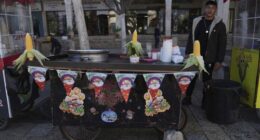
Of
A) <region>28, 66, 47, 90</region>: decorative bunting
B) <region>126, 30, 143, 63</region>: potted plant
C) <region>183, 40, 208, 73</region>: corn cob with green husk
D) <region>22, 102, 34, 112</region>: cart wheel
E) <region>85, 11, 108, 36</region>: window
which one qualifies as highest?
<region>85, 11, 108, 36</region>: window

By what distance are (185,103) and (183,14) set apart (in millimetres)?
14404

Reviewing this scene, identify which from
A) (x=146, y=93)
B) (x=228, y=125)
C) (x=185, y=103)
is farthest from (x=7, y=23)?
(x=228, y=125)

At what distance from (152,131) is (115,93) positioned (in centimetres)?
102

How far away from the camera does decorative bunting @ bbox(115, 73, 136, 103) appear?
2796mm

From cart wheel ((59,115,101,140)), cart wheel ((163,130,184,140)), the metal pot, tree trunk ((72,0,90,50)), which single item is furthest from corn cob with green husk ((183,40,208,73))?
tree trunk ((72,0,90,50))

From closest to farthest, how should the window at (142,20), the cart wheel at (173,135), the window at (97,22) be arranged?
the cart wheel at (173,135), the window at (142,20), the window at (97,22)

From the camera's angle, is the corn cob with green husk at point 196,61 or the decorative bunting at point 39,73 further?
the decorative bunting at point 39,73

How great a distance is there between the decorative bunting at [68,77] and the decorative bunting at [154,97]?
80cm

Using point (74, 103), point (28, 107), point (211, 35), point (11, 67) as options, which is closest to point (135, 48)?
point (74, 103)

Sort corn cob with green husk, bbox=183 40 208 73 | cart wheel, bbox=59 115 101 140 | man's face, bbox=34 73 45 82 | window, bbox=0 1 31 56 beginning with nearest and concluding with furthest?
corn cob with green husk, bbox=183 40 208 73 < man's face, bbox=34 73 45 82 < cart wheel, bbox=59 115 101 140 < window, bbox=0 1 31 56

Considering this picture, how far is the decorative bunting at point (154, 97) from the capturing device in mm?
2795

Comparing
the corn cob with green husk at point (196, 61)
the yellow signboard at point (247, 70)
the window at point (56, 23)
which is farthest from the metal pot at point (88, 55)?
the window at point (56, 23)

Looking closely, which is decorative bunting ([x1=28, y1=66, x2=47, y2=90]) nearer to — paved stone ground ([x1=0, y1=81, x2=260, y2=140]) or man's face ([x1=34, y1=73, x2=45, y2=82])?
man's face ([x1=34, y1=73, x2=45, y2=82])

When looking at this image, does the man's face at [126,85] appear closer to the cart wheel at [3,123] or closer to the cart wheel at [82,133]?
the cart wheel at [82,133]
